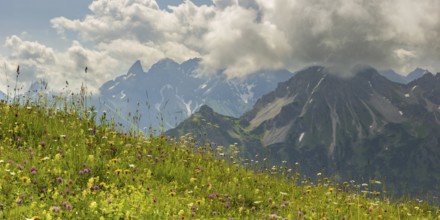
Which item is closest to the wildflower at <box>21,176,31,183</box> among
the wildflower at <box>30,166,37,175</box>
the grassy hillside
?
the grassy hillside

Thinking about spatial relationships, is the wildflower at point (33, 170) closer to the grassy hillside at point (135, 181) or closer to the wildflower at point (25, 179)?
the grassy hillside at point (135, 181)

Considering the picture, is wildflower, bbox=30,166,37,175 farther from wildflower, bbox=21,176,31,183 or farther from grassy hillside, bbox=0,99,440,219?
wildflower, bbox=21,176,31,183

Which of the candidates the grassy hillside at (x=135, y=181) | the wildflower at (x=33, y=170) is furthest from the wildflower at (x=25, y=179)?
the wildflower at (x=33, y=170)

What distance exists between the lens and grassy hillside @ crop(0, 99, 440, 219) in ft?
21.9

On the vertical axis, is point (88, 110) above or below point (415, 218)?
above

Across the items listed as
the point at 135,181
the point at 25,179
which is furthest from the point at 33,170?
the point at 135,181

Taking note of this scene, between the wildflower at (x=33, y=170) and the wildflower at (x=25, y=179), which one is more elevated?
the wildflower at (x=33, y=170)

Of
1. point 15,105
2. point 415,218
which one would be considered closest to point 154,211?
point 415,218

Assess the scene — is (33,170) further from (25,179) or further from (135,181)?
(135,181)

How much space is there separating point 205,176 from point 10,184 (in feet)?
14.4

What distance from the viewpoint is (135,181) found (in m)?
8.46

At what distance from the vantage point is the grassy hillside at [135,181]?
6.67 m

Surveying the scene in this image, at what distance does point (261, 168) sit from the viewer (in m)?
12.2

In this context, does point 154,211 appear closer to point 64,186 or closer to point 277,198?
point 64,186
